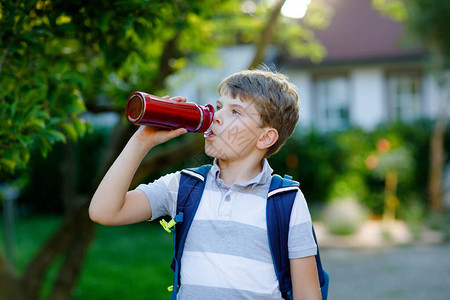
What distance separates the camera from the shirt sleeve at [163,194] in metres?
1.82

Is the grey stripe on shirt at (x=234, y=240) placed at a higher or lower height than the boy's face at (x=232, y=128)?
lower

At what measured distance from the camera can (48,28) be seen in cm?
234

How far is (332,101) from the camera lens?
13320 mm

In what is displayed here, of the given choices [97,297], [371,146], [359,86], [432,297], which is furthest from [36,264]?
[359,86]

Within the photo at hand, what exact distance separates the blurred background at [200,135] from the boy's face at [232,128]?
38cm

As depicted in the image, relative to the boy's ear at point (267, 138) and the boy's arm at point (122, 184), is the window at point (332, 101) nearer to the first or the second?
the boy's ear at point (267, 138)

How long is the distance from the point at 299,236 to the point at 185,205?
1.39 ft

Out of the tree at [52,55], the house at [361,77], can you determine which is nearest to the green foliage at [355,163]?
the house at [361,77]

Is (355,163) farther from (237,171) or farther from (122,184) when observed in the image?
(122,184)

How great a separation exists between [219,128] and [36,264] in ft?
9.52

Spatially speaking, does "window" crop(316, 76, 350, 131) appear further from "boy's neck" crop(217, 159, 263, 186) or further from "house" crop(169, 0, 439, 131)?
"boy's neck" crop(217, 159, 263, 186)

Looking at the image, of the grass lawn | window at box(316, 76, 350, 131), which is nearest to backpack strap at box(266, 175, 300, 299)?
the grass lawn

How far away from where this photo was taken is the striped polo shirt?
1689 millimetres

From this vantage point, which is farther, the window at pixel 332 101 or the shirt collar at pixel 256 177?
the window at pixel 332 101
